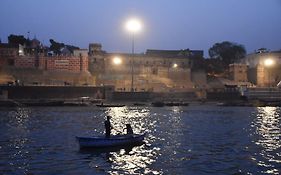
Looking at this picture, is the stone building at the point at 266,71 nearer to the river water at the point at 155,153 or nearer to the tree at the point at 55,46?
the tree at the point at 55,46

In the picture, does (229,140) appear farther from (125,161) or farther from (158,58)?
(158,58)

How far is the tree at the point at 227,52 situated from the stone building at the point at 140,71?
1008 inches

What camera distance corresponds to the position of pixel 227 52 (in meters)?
129

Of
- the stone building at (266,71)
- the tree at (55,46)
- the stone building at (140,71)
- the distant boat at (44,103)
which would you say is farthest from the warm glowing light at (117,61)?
the stone building at (266,71)

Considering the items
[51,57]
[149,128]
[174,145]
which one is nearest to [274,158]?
[174,145]

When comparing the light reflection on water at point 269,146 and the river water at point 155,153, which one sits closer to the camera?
the river water at point 155,153

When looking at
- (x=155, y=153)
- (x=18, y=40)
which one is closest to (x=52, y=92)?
(x=18, y=40)

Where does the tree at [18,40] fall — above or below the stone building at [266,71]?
above

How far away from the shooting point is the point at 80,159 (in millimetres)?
22281

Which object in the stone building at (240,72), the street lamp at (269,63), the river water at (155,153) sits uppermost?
the street lamp at (269,63)

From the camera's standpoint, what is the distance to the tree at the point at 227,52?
12862cm

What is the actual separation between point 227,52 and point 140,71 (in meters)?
40.5

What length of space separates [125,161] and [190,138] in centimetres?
1025

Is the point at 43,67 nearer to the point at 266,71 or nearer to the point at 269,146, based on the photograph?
the point at 266,71
